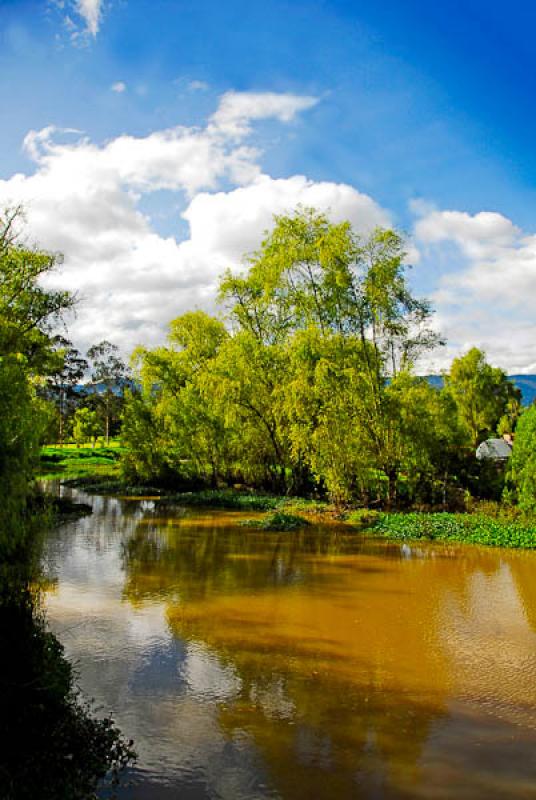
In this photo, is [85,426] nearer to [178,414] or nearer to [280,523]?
[178,414]

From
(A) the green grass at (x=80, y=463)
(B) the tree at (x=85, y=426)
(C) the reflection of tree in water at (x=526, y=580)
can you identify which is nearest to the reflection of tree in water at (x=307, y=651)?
(C) the reflection of tree in water at (x=526, y=580)

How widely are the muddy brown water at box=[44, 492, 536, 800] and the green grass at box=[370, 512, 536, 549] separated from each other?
1367 mm

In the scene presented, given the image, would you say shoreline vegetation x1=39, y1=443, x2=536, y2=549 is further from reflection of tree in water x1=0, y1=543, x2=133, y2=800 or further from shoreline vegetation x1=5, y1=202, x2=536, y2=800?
reflection of tree in water x1=0, y1=543, x2=133, y2=800

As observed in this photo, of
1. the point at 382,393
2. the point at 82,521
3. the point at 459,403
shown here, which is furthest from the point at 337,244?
the point at 459,403

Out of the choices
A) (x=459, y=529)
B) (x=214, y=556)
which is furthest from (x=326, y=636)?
(x=459, y=529)

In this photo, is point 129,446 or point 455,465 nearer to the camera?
point 455,465

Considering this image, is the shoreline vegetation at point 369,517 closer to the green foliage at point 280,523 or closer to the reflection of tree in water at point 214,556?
the green foliage at point 280,523

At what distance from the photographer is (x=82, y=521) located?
2436 cm

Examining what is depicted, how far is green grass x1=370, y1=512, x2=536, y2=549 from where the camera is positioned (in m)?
18.7

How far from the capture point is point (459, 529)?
19922 millimetres

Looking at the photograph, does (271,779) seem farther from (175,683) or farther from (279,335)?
(279,335)

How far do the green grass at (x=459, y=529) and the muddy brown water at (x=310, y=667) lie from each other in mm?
1367

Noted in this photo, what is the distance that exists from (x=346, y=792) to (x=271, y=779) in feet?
2.46

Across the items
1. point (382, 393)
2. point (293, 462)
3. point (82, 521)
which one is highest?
point (382, 393)
